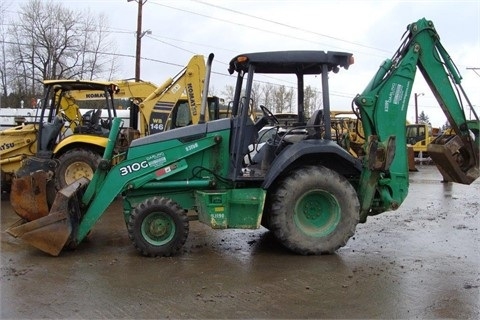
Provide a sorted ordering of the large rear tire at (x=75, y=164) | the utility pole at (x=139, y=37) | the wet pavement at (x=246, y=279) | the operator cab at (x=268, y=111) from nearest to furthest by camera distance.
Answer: the wet pavement at (x=246, y=279)
the operator cab at (x=268, y=111)
the large rear tire at (x=75, y=164)
the utility pole at (x=139, y=37)

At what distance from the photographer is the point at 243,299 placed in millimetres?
4625

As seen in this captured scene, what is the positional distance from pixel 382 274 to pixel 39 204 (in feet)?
14.3

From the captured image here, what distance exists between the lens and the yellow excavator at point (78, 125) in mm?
10375

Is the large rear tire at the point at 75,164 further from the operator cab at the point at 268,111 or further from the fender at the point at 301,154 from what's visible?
the fender at the point at 301,154

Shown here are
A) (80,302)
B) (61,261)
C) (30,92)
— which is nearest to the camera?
(80,302)

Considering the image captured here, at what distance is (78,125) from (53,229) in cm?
565

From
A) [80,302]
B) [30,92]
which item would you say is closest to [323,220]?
[80,302]

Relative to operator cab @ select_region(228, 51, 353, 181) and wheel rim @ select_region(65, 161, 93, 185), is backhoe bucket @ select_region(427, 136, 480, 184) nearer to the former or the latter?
operator cab @ select_region(228, 51, 353, 181)

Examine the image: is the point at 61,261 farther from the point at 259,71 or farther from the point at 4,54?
the point at 4,54

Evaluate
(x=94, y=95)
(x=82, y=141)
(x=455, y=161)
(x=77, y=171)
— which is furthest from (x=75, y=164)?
(x=455, y=161)

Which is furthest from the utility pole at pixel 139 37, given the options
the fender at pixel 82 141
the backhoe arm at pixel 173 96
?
the fender at pixel 82 141

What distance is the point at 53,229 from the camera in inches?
230

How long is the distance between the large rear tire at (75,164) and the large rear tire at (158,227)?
4773 mm

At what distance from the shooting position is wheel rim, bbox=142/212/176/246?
19.5 feet
